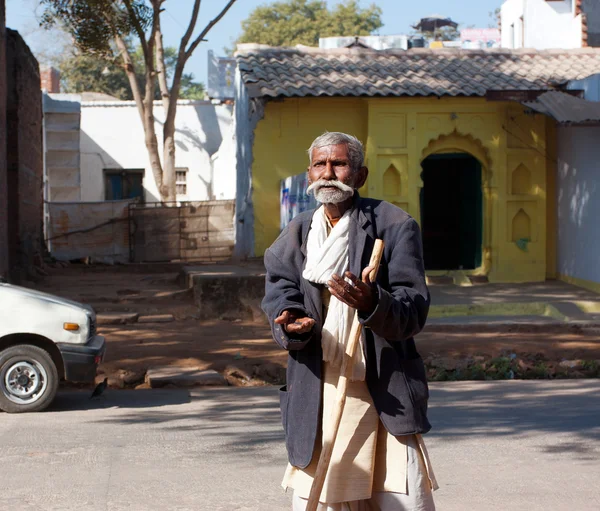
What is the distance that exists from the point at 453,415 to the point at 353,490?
16.9 feet

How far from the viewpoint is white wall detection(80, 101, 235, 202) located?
118 feet

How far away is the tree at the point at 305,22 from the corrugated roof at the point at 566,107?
52400mm

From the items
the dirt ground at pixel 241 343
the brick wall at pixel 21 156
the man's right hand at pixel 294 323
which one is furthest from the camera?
the brick wall at pixel 21 156

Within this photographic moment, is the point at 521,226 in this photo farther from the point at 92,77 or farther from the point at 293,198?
the point at 92,77

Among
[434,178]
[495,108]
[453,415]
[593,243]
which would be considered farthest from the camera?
[434,178]

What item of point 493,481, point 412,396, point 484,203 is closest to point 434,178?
point 484,203

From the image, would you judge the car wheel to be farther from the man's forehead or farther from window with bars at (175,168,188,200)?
window with bars at (175,168,188,200)

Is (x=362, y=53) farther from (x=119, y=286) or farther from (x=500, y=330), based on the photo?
(x=500, y=330)

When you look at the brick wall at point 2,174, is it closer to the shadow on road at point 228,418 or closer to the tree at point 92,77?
the shadow on road at point 228,418

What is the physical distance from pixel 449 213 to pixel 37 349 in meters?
16.1

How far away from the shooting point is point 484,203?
66.5 feet

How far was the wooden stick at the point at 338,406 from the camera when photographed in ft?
11.3

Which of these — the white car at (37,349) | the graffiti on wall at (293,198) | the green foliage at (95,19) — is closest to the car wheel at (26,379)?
the white car at (37,349)

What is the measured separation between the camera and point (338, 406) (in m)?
3.46
